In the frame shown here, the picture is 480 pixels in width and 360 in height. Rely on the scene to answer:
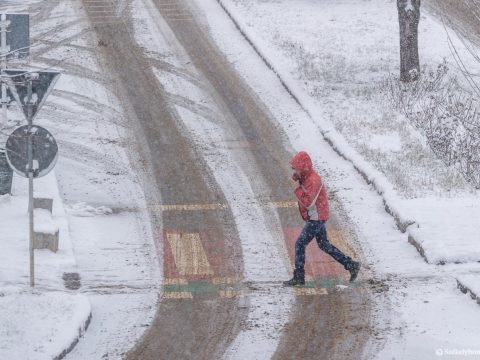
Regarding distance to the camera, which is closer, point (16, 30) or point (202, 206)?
point (202, 206)

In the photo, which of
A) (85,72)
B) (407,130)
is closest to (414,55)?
(407,130)

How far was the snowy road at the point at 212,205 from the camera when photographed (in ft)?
38.9

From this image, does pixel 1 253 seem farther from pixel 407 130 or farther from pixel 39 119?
pixel 407 130

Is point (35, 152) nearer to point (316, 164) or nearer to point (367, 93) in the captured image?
point (316, 164)

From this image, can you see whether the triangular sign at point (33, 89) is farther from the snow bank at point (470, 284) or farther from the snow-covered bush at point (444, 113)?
the snow-covered bush at point (444, 113)

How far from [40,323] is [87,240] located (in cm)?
355

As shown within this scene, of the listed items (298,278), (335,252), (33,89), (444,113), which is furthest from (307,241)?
(444,113)

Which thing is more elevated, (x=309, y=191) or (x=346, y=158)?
(x=309, y=191)

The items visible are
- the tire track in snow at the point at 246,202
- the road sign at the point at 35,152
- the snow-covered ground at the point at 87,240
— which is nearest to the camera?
the snow-covered ground at the point at 87,240

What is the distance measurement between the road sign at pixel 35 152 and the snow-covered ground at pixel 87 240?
4.93 feet

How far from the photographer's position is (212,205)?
16.8 metres

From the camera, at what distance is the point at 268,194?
57.1 feet

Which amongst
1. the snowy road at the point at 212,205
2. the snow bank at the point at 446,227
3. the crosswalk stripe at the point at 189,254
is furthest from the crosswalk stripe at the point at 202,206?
the snow bank at the point at 446,227

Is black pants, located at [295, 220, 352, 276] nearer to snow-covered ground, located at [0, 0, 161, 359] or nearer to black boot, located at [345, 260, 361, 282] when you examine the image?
black boot, located at [345, 260, 361, 282]
